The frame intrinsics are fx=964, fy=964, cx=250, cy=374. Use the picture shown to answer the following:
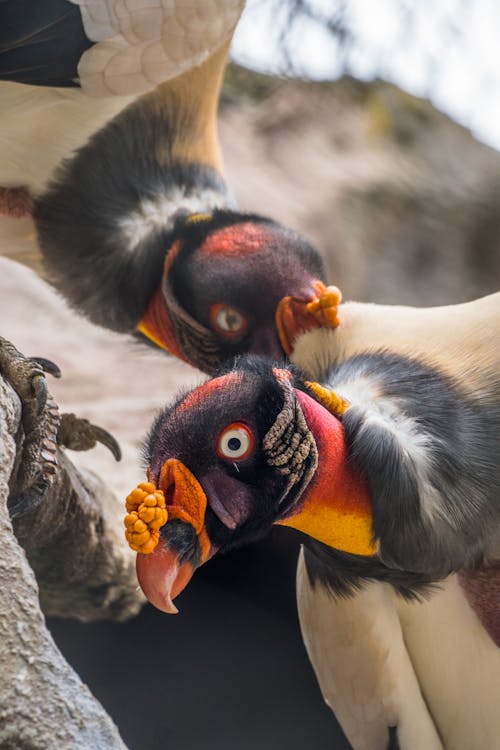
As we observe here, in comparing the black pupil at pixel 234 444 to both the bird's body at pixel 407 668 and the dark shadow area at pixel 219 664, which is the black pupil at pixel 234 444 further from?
the dark shadow area at pixel 219 664

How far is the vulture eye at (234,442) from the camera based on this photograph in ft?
4.14

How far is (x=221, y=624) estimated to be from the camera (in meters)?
2.22

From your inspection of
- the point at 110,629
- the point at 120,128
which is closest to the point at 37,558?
the point at 110,629

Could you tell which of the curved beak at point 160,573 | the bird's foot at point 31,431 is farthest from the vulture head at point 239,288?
the curved beak at point 160,573

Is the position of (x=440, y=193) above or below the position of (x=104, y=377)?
above

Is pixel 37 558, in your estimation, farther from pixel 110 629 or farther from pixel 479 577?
pixel 479 577

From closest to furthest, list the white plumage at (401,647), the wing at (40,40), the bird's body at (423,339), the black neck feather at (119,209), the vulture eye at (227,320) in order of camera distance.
Answer: the bird's body at (423,339) < the white plumage at (401,647) < the wing at (40,40) < the vulture eye at (227,320) < the black neck feather at (119,209)

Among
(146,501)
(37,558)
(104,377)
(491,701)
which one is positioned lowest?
(104,377)

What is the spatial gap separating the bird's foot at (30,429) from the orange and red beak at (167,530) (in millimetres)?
238

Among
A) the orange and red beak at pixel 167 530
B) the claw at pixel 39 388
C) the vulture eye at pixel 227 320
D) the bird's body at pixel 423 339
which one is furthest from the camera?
the vulture eye at pixel 227 320

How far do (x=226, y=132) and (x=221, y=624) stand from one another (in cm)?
283

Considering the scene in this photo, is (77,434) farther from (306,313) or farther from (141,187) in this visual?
(141,187)

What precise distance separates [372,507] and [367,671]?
22.2 inches

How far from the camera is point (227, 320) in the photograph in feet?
7.33
